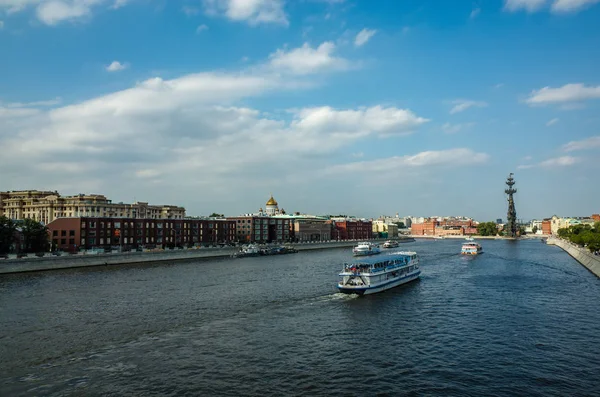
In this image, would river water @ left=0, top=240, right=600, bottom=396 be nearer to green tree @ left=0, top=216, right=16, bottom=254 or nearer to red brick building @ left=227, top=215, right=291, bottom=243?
green tree @ left=0, top=216, right=16, bottom=254

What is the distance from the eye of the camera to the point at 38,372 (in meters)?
23.0

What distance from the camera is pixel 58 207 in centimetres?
12950

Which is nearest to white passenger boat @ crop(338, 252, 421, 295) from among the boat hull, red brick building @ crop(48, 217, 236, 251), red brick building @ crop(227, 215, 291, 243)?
the boat hull

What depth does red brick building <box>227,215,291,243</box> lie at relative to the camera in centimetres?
14212

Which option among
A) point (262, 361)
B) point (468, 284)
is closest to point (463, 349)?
point (262, 361)

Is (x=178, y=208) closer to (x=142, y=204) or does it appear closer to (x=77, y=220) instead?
(x=142, y=204)


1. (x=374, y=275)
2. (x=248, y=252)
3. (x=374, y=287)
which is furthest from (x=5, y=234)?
(x=374, y=287)

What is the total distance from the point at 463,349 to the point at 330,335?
28.9ft

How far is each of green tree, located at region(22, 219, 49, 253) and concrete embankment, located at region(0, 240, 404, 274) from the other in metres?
12.4

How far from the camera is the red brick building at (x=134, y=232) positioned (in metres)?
88.9

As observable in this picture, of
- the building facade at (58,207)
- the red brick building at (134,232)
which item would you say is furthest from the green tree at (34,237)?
the building facade at (58,207)

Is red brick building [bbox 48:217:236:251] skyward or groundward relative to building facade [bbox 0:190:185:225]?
groundward

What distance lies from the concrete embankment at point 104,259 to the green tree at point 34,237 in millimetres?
12365

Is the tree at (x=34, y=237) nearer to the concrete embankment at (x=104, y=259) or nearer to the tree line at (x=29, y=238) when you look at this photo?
the tree line at (x=29, y=238)
